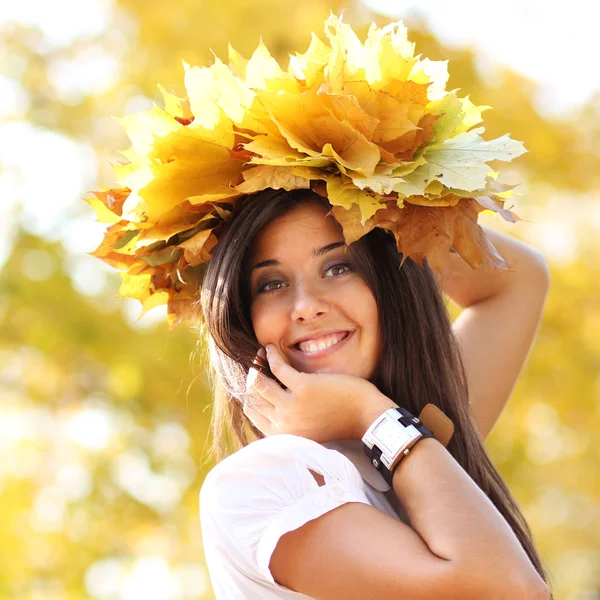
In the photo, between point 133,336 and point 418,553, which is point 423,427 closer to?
point 418,553

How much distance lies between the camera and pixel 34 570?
7.01 m

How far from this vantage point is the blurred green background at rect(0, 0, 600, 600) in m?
6.54

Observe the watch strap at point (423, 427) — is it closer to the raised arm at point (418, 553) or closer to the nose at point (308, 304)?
the raised arm at point (418, 553)

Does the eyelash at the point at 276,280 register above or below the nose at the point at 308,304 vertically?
above

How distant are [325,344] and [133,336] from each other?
4.15 meters

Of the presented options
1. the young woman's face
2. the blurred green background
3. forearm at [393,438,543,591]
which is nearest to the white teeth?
the young woman's face

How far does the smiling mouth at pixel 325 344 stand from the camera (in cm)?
252

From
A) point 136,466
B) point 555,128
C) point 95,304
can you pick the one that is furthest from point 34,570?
point 555,128

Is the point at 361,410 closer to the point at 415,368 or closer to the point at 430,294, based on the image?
the point at 415,368

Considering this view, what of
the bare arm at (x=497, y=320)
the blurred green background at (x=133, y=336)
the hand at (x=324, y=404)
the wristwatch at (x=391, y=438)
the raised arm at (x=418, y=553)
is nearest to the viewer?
the raised arm at (x=418, y=553)

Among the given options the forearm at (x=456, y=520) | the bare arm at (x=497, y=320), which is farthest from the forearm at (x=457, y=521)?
the bare arm at (x=497, y=320)

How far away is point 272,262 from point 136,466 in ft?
15.0

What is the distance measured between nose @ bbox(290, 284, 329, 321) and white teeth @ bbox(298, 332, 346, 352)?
63 mm

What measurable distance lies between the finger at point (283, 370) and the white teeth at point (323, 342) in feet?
0.22
